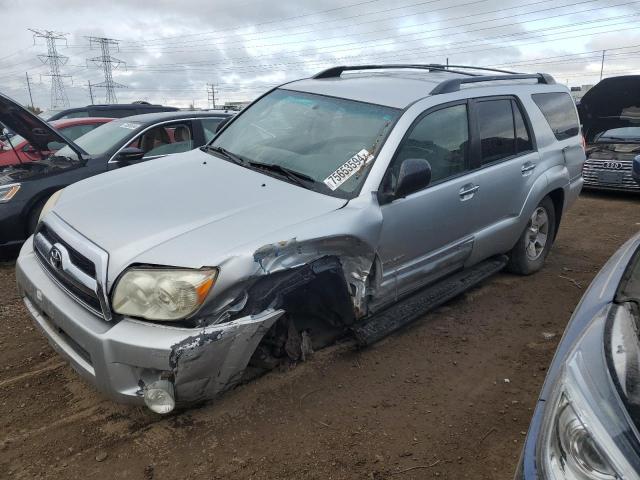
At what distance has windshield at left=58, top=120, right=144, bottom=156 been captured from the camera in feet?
19.6

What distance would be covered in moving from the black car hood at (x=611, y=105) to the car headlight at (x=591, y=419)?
36.6 ft

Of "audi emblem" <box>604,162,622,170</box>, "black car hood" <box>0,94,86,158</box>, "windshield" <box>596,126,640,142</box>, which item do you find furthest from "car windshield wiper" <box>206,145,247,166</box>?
"windshield" <box>596,126,640,142</box>

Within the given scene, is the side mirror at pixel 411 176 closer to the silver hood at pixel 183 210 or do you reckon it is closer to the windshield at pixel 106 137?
the silver hood at pixel 183 210

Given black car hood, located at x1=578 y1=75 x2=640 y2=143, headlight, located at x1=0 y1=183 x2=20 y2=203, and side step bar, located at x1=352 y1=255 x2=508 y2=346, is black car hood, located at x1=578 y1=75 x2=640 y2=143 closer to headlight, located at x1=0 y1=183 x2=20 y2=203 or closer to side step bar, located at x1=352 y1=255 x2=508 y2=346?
side step bar, located at x1=352 y1=255 x2=508 y2=346

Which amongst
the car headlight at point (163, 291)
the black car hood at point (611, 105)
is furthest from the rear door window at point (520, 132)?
the black car hood at point (611, 105)

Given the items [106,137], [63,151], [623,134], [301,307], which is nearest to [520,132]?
[301,307]

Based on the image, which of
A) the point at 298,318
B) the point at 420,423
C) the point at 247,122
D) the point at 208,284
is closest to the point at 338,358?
the point at 298,318

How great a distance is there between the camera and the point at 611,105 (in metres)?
11.6

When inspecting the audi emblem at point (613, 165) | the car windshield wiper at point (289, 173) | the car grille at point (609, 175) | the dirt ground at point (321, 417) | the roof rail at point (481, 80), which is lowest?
the car grille at point (609, 175)

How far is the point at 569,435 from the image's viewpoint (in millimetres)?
1446

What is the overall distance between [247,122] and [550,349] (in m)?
2.82

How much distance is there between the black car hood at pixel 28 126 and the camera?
5105 millimetres

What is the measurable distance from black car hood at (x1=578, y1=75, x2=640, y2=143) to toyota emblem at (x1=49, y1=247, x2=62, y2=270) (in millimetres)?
11486

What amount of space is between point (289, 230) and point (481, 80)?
7.81 feet
